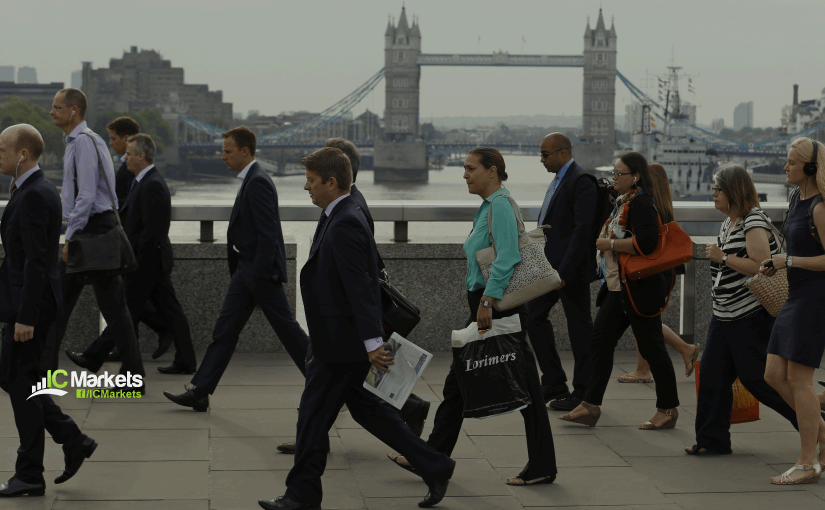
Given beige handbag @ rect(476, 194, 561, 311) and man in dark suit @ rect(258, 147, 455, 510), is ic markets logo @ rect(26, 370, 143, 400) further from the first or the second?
beige handbag @ rect(476, 194, 561, 311)

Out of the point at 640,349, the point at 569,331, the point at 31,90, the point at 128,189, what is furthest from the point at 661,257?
the point at 31,90

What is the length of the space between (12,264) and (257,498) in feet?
3.55

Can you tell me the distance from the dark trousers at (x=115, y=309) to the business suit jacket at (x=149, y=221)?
484 mm

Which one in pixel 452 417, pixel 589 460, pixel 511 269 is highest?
pixel 511 269

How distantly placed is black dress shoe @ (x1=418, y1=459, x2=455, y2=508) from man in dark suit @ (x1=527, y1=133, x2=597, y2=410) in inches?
57.2

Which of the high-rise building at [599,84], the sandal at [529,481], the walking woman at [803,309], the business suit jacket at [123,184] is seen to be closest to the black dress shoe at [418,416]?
the sandal at [529,481]

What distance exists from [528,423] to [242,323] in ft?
5.03

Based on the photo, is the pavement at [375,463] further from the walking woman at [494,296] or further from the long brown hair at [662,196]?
the long brown hair at [662,196]

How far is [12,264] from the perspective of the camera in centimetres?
300

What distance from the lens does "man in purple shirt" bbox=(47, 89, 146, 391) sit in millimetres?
4207

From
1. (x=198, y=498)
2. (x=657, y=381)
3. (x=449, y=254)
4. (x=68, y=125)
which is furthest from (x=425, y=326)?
(x=198, y=498)

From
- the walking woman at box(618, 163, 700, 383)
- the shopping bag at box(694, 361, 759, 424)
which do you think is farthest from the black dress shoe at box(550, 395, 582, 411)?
the shopping bag at box(694, 361, 759, 424)

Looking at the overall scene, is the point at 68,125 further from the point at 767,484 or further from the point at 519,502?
the point at 767,484

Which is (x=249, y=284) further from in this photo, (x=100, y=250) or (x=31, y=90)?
(x=31, y=90)
